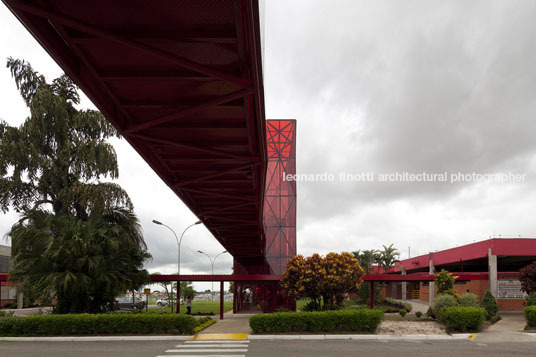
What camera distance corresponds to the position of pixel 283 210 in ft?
147

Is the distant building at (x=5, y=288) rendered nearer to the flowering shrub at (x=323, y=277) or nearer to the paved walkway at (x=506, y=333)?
the flowering shrub at (x=323, y=277)

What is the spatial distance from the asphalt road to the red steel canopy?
6547 millimetres

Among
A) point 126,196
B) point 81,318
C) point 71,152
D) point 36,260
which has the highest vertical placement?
point 71,152

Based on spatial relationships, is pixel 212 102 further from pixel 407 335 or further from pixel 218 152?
pixel 407 335

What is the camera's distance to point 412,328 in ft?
72.4

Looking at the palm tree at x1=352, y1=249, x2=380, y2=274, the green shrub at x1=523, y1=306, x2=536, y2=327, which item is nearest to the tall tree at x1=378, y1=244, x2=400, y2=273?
the palm tree at x1=352, y1=249, x2=380, y2=274

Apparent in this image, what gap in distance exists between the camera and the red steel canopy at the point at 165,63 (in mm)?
7336

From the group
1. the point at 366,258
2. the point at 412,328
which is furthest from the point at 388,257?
the point at 412,328

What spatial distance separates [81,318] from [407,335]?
1439 centimetres

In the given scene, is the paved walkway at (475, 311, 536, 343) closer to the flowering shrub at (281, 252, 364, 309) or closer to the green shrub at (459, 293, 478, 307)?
the green shrub at (459, 293, 478, 307)

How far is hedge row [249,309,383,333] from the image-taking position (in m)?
19.9

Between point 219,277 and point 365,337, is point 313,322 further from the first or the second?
point 219,277

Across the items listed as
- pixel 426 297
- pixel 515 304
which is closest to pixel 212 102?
pixel 515 304

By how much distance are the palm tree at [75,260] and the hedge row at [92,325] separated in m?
1.51
